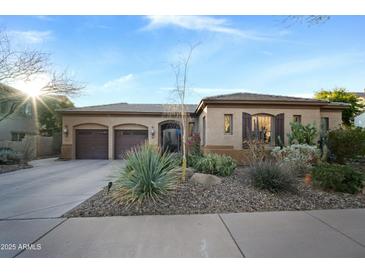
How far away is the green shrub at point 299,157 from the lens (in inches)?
342

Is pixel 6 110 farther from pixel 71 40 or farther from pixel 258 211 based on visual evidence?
pixel 258 211

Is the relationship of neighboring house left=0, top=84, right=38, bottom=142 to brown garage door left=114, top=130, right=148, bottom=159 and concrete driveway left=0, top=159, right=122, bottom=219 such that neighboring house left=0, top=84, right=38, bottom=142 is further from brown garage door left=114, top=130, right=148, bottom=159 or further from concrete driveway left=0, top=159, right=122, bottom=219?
concrete driveway left=0, top=159, right=122, bottom=219

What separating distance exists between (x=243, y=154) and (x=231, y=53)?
545cm

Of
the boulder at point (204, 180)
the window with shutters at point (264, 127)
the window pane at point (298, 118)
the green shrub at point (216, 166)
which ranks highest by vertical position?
the window pane at point (298, 118)

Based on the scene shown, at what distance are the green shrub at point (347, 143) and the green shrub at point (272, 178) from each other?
264 inches

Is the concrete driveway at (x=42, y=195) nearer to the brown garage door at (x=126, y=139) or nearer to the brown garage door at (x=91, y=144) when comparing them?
the brown garage door at (x=91, y=144)

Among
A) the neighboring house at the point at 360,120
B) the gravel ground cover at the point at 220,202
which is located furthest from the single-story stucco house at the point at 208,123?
the neighboring house at the point at 360,120

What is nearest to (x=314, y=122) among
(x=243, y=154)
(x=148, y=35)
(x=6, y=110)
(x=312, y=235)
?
(x=243, y=154)

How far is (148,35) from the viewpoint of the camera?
28.7 feet

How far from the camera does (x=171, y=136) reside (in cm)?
Result: 1956

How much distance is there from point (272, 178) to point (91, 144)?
1512cm

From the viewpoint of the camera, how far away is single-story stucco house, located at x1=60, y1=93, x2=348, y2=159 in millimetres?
13258

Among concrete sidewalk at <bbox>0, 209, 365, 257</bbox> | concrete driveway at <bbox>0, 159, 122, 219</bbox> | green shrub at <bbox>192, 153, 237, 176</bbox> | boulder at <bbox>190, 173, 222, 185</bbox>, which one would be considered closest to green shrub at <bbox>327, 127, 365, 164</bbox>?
green shrub at <bbox>192, 153, 237, 176</bbox>

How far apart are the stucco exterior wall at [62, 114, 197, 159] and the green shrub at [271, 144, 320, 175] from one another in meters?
9.04
